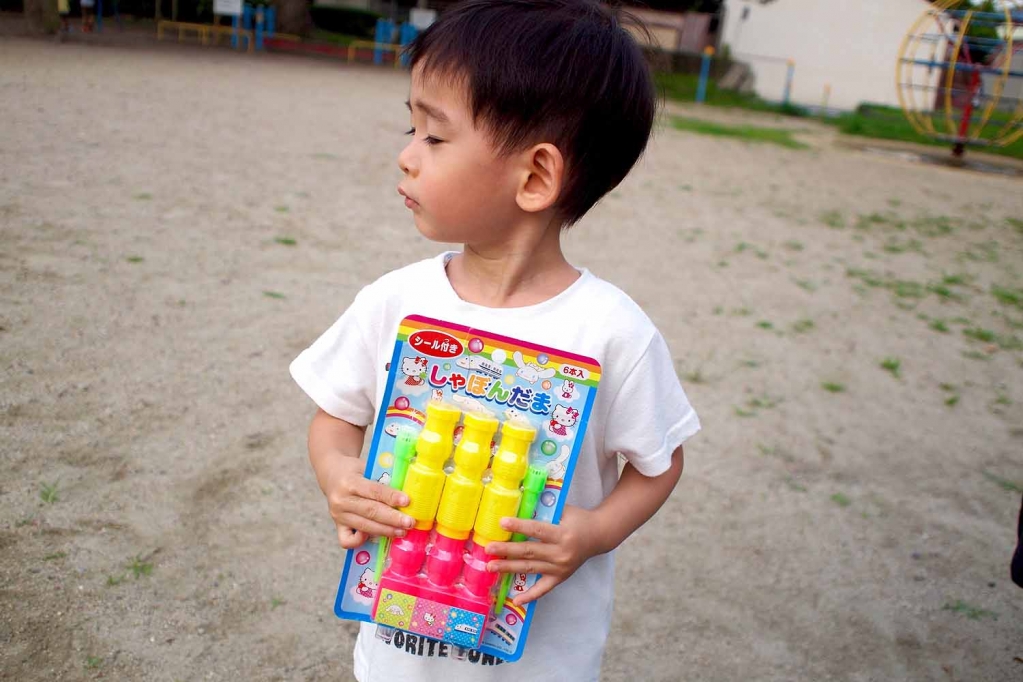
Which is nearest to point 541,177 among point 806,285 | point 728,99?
point 806,285

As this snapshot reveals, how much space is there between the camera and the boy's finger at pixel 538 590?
48.0 inches

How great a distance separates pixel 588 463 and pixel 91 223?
433 cm

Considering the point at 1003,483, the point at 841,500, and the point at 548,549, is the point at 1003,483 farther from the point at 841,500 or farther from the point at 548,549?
the point at 548,549

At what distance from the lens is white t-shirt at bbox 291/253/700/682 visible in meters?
1.32

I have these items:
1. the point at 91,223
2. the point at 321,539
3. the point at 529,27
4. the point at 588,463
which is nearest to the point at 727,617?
the point at 321,539

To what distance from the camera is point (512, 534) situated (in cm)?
119

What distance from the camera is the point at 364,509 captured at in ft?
3.94

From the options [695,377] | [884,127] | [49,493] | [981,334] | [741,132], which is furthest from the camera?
[884,127]

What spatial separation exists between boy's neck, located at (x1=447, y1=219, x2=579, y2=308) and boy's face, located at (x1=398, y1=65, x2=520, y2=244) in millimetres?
68

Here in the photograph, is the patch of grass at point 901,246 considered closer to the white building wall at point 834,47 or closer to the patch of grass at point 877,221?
the patch of grass at point 877,221

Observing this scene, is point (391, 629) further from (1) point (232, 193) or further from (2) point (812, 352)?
(1) point (232, 193)

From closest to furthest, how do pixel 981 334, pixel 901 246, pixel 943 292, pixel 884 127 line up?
pixel 981 334 < pixel 943 292 < pixel 901 246 < pixel 884 127

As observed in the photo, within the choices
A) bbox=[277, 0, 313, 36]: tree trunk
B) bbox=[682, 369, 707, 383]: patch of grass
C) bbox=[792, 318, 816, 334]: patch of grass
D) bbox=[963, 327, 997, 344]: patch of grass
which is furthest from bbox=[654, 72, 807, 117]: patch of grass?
bbox=[682, 369, 707, 383]: patch of grass

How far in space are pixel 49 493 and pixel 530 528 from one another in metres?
1.97
